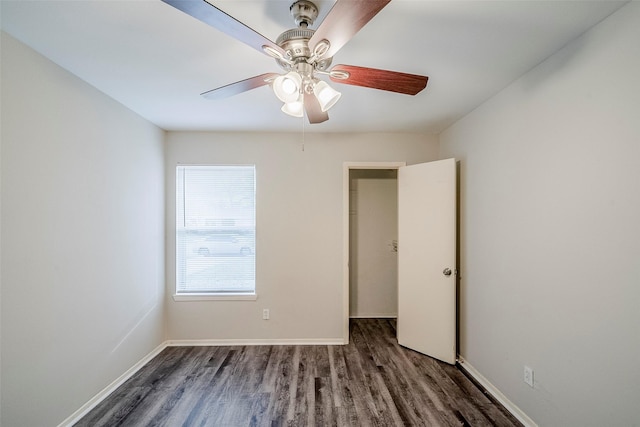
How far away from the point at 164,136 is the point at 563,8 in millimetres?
3434

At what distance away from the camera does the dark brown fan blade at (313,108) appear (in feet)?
4.79

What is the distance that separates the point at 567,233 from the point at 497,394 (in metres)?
1.44

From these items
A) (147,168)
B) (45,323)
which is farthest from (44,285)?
(147,168)

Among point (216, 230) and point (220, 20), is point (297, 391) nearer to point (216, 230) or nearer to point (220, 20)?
point (216, 230)

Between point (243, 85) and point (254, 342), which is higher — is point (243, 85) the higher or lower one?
the higher one

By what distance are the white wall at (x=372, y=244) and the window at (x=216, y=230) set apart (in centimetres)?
152

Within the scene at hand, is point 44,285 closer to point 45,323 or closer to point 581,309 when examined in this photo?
point 45,323

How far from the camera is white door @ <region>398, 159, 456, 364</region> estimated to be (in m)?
2.55

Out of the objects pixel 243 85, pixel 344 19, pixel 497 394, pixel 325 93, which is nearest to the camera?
pixel 344 19

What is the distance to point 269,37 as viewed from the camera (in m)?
1.44

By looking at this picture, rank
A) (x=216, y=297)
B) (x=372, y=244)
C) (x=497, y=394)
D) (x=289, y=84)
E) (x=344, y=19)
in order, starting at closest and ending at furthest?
1. (x=344, y=19)
2. (x=289, y=84)
3. (x=497, y=394)
4. (x=216, y=297)
5. (x=372, y=244)

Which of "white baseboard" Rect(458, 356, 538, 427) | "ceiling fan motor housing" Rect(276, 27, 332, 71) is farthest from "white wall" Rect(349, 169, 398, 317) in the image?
"ceiling fan motor housing" Rect(276, 27, 332, 71)

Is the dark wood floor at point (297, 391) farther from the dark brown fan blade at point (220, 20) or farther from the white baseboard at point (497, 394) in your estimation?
the dark brown fan blade at point (220, 20)

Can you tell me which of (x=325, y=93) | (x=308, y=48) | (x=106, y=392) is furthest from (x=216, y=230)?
(x=308, y=48)
